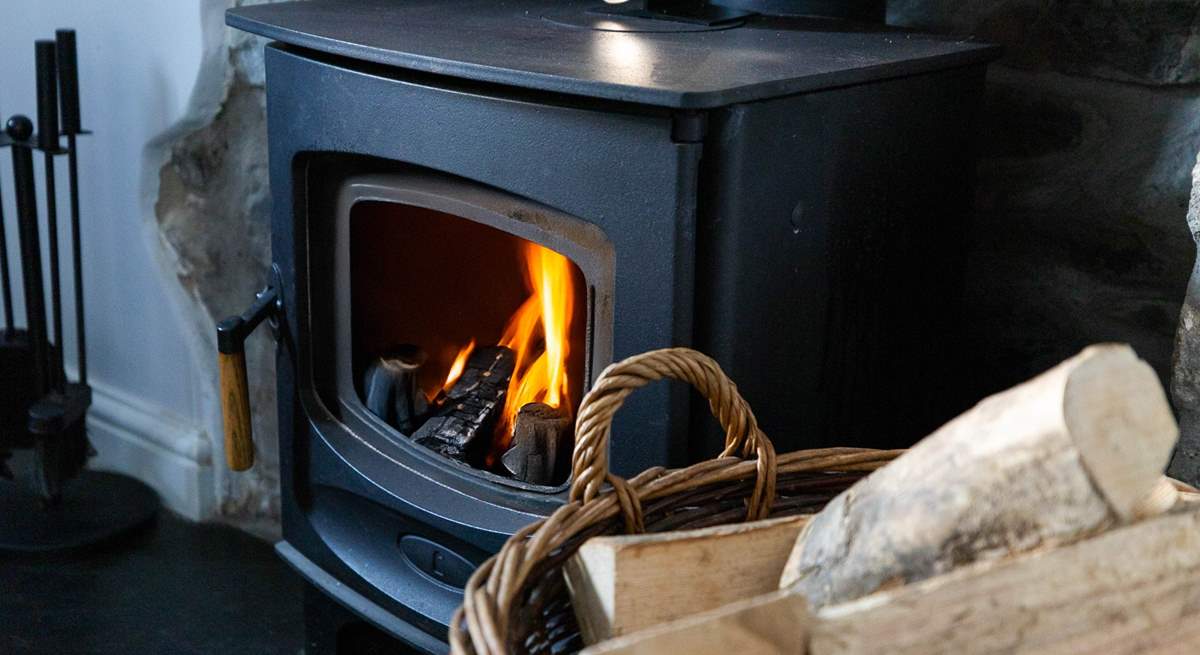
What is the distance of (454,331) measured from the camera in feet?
4.79

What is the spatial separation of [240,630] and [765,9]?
1062 millimetres

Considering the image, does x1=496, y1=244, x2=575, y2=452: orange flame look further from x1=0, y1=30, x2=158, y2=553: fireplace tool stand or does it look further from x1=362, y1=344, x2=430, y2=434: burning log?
x1=0, y1=30, x2=158, y2=553: fireplace tool stand

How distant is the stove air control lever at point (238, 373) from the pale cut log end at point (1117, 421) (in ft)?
3.12

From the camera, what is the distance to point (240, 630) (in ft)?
5.84

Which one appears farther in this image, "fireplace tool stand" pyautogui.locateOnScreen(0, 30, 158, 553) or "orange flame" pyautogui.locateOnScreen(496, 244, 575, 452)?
"fireplace tool stand" pyautogui.locateOnScreen(0, 30, 158, 553)

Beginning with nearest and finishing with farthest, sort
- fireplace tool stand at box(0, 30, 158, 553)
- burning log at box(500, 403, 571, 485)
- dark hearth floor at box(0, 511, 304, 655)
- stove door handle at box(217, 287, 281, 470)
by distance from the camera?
burning log at box(500, 403, 571, 485) → stove door handle at box(217, 287, 281, 470) → dark hearth floor at box(0, 511, 304, 655) → fireplace tool stand at box(0, 30, 158, 553)

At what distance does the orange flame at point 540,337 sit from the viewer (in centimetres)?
130

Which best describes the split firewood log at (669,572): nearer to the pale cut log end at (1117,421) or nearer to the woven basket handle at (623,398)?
the woven basket handle at (623,398)

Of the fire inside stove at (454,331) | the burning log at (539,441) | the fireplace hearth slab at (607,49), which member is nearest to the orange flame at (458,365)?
the fire inside stove at (454,331)

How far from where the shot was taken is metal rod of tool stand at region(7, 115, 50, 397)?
73.0 inches

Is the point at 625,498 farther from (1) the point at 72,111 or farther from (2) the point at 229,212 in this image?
(1) the point at 72,111

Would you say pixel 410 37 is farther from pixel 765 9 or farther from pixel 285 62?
pixel 765 9

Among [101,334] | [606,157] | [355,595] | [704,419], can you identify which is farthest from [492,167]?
[101,334]

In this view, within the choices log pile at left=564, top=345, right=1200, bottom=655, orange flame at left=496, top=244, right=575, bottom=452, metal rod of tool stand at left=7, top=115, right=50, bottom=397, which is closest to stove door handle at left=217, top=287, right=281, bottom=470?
orange flame at left=496, top=244, right=575, bottom=452
